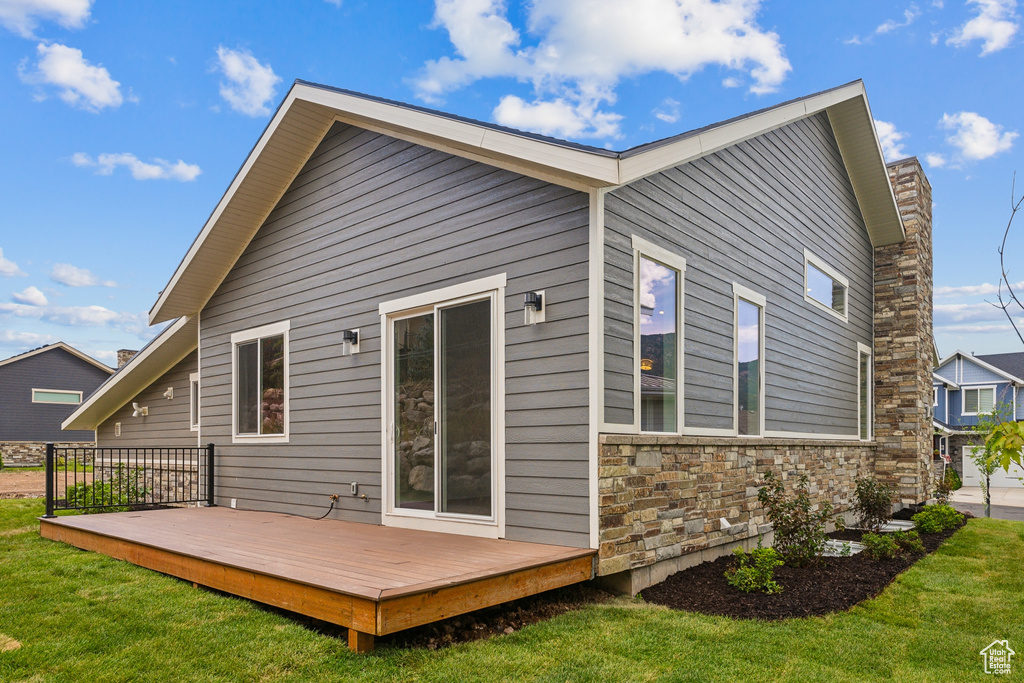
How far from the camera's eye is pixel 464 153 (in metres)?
6.09

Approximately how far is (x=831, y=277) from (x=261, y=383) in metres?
8.06

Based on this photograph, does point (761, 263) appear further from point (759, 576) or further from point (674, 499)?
point (759, 576)

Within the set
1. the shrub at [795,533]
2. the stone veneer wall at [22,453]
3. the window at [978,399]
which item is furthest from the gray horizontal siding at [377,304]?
the window at [978,399]

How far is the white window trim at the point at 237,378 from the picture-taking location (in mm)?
8172

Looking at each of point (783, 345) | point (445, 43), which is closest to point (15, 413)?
point (445, 43)

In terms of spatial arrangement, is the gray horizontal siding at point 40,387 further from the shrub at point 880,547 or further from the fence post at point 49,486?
the shrub at point 880,547

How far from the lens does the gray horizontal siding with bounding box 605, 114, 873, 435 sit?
5.31 meters

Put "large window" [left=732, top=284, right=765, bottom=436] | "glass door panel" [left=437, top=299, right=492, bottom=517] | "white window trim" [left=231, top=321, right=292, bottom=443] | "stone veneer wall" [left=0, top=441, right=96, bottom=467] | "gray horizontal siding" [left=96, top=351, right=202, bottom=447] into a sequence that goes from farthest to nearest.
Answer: "stone veneer wall" [left=0, top=441, right=96, bottom=467]
"gray horizontal siding" [left=96, top=351, right=202, bottom=447]
"white window trim" [left=231, top=321, right=292, bottom=443]
"large window" [left=732, top=284, right=765, bottom=436]
"glass door panel" [left=437, top=299, right=492, bottom=517]

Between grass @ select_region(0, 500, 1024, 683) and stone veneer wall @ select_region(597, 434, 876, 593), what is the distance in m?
0.43

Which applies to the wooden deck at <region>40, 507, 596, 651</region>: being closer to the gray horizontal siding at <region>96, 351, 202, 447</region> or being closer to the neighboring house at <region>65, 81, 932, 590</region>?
the neighboring house at <region>65, 81, 932, 590</region>

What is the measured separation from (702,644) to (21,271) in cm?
6372

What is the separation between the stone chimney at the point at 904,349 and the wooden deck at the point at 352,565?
343 inches

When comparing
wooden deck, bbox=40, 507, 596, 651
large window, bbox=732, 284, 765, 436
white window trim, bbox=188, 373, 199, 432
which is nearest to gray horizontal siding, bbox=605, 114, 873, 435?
large window, bbox=732, 284, 765, 436

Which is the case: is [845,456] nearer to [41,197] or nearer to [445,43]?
[445,43]
